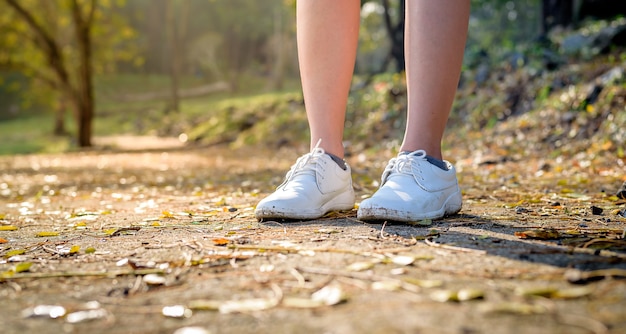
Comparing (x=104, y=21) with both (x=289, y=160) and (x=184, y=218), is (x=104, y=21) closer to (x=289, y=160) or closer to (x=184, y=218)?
(x=289, y=160)

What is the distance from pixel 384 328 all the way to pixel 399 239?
2.42ft

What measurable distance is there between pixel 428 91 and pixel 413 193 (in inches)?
14.6

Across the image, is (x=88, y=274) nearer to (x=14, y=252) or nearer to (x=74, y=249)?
(x=74, y=249)

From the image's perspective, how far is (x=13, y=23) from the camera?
504 inches

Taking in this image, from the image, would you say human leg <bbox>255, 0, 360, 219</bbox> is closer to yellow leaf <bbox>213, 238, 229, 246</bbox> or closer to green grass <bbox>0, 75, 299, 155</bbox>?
yellow leaf <bbox>213, 238, 229, 246</bbox>

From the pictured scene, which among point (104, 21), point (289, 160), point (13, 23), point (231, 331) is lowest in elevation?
point (231, 331)

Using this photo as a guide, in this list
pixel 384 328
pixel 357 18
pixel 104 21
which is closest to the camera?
pixel 384 328

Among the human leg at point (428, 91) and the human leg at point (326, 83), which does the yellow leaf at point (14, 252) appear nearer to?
the human leg at point (326, 83)

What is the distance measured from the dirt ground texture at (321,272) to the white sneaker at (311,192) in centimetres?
5

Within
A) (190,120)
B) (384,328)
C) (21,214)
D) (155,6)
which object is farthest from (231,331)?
(155,6)

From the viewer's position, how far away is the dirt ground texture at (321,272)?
101 centimetres

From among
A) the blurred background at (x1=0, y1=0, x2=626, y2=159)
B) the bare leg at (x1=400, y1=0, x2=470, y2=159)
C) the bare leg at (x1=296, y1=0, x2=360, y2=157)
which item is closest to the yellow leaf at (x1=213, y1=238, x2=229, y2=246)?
the bare leg at (x1=296, y1=0, x2=360, y2=157)

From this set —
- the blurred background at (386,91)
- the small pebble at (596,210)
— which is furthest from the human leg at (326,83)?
the blurred background at (386,91)

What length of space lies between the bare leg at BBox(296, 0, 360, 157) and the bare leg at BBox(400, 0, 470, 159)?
0.26 m
